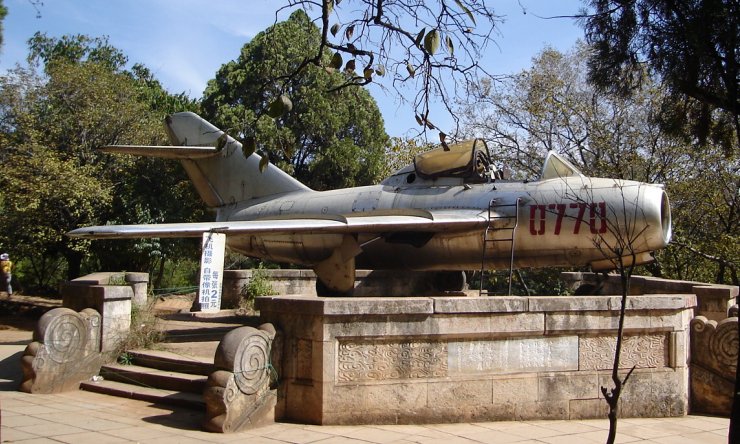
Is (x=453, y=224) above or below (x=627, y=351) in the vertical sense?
above

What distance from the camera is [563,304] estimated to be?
8.72 meters

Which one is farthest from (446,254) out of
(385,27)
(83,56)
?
(83,56)

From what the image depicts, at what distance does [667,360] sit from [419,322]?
3.70 meters

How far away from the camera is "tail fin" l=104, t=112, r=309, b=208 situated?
669 inches

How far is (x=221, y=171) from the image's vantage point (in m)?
17.7

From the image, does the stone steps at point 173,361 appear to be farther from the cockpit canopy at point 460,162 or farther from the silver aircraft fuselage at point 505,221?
the cockpit canopy at point 460,162

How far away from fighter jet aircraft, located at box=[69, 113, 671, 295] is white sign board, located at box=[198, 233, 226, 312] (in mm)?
256

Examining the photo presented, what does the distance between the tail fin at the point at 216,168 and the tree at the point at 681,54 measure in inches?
402

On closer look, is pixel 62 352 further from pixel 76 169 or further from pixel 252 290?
pixel 76 169

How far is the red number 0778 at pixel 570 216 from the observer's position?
11539 millimetres

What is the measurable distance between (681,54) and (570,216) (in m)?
5.11

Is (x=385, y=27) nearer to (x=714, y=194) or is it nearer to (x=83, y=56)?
(x=714, y=194)

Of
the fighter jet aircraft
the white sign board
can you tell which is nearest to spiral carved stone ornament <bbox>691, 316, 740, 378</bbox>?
the fighter jet aircraft

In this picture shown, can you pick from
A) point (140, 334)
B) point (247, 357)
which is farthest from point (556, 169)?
point (140, 334)
